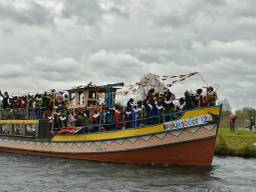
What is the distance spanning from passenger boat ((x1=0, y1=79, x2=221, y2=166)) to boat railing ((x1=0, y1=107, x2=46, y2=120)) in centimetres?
340

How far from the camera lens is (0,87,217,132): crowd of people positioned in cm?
2367

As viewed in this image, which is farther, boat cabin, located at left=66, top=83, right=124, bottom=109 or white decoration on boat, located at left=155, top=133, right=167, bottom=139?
boat cabin, located at left=66, top=83, right=124, bottom=109

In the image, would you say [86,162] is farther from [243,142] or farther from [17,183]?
[243,142]

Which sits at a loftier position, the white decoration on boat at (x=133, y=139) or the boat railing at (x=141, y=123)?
the boat railing at (x=141, y=123)

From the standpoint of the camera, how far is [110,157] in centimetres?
2547

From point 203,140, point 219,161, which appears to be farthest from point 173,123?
point 219,161

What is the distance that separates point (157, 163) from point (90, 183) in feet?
18.1

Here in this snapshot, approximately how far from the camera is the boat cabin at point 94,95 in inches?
1115

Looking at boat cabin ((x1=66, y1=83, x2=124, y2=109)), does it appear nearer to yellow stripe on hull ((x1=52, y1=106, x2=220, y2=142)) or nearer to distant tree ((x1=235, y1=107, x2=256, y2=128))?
yellow stripe on hull ((x1=52, y1=106, x2=220, y2=142))

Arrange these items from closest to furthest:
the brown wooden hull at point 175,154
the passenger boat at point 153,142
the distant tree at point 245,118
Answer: the passenger boat at point 153,142
the brown wooden hull at point 175,154
the distant tree at point 245,118

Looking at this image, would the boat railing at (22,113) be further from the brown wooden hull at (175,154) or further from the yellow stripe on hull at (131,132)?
the brown wooden hull at (175,154)

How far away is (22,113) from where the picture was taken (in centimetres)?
3384

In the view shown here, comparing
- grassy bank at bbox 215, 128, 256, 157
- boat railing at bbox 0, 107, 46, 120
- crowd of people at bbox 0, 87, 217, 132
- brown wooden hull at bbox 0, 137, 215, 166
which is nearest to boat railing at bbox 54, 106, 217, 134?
crowd of people at bbox 0, 87, 217, 132

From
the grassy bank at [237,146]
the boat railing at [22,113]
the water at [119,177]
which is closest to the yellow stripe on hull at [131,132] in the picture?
the water at [119,177]
